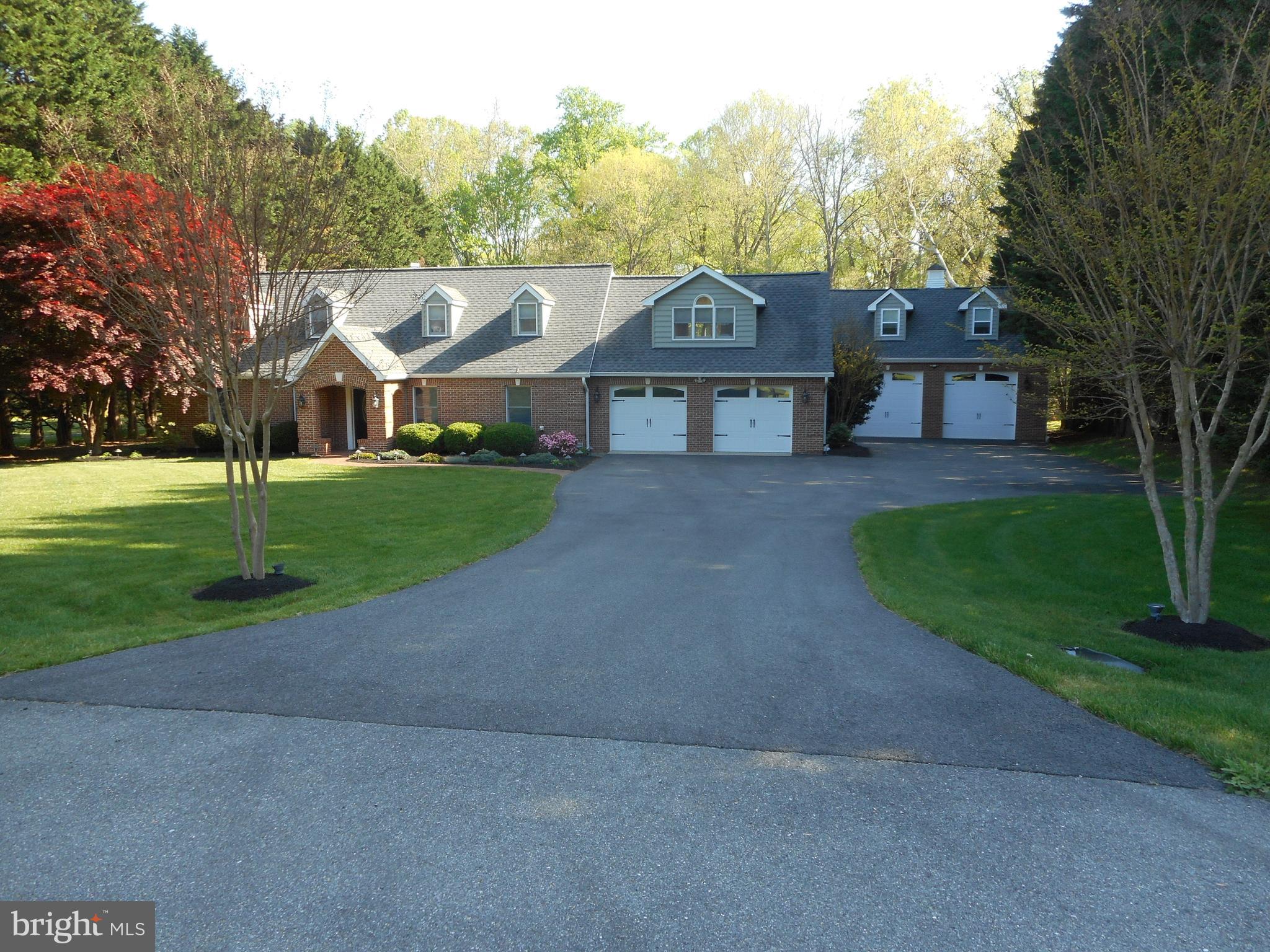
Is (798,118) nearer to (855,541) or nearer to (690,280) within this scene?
(690,280)

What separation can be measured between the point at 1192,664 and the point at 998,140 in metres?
35.2

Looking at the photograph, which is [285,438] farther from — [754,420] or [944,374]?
[944,374]

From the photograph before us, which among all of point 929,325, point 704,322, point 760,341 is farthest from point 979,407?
point 704,322

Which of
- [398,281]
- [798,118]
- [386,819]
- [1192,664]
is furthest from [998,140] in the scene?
[386,819]

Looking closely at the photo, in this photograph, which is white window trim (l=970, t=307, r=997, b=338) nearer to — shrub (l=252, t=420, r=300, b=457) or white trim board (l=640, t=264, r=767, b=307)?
white trim board (l=640, t=264, r=767, b=307)

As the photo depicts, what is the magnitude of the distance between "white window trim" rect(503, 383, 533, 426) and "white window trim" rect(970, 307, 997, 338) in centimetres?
1808

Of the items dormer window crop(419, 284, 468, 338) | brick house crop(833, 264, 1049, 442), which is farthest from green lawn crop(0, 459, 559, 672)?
brick house crop(833, 264, 1049, 442)

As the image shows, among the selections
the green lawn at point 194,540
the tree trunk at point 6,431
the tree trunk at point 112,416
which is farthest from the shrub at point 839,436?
the tree trunk at point 6,431

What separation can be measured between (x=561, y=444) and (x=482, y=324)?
22.5ft

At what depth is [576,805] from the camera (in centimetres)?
457

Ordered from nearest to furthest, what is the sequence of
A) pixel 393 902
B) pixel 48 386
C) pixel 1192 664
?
pixel 393 902 < pixel 1192 664 < pixel 48 386

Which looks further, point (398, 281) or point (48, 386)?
point (398, 281)

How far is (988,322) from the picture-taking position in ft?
108

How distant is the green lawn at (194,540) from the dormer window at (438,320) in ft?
27.6
